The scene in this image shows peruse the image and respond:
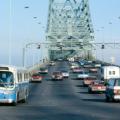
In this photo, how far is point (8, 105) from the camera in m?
33.7

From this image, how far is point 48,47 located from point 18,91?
143470mm

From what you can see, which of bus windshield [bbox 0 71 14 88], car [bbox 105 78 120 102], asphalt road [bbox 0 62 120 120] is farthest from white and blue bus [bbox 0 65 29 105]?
car [bbox 105 78 120 102]

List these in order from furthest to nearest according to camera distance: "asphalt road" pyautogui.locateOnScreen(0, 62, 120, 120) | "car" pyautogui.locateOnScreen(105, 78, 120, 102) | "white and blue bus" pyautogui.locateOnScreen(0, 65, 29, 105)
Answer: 1. "car" pyautogui.locateOnScreen(105, 78, 120, 102)
2. "white and blue bus" pyautogui.locateOnScreen(0, 65, 29, 105)
3. "asphalt road" pyautogui.locateOnScreen(0, 62, 120, 120)

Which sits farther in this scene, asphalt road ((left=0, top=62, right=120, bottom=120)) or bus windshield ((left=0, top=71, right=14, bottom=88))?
bus windshield ((left=0, top=71, right=14, bottom=88))

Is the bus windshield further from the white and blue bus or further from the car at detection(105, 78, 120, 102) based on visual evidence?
the car at detection(105, 78, 120, 102)

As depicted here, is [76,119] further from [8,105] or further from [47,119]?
[8,105]

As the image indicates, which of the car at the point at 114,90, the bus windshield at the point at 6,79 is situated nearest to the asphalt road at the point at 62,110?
the car at the point at 114,90

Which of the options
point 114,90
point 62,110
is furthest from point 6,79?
point 114,90

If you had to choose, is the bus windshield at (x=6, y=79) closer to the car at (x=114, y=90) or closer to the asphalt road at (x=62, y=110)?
the asphalt road at (x=62, y=110)

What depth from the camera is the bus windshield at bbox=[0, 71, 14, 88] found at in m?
32.3

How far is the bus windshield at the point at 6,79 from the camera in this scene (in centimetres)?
3229

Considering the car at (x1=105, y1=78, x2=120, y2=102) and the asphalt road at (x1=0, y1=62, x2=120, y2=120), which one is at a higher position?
the car at (x1=105, y1=78, x2=120, y2=102)

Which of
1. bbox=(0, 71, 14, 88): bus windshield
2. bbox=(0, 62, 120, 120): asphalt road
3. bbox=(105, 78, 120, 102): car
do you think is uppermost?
Answer: bbox=(0, 71, 14, 88): bus windshield

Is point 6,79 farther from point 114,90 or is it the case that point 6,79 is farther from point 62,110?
point 114,90
